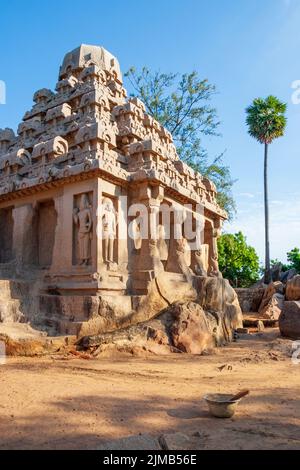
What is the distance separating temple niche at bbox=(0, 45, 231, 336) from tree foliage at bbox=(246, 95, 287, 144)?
52.5 ft

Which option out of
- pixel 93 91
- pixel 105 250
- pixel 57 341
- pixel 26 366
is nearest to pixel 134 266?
pixel 105 250

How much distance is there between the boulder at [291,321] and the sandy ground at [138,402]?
378 centimetres

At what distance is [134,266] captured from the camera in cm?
920

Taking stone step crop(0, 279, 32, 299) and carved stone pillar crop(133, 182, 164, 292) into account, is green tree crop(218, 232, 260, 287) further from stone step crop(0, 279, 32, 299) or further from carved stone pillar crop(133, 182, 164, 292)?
stone step crop(0, 279, 32, 299)

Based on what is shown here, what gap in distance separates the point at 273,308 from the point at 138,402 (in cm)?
1507

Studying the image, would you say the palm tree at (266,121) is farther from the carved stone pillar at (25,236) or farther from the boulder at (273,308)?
the carved stone pillar at (25,236)

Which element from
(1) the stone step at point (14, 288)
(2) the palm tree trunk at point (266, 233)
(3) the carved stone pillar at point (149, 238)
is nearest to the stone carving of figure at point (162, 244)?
(3) the carved stone pillar at point (149, 238)

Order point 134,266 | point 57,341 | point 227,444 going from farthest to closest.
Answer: point 134,266 < point 57,341 < point 227,444

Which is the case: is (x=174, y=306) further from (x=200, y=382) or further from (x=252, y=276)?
(x=252, y=276)

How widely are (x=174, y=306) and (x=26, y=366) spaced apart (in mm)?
3429

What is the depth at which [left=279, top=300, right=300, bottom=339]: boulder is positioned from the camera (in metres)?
10.3

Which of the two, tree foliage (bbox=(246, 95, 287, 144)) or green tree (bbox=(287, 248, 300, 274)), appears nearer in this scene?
tree foliage (bbox=(246, 95, 287, 144))

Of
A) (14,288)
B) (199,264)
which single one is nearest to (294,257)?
(199,264)

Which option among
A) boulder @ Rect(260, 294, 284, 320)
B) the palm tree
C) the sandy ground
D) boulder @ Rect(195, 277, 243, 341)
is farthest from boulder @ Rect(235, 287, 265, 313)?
the sandy ground
